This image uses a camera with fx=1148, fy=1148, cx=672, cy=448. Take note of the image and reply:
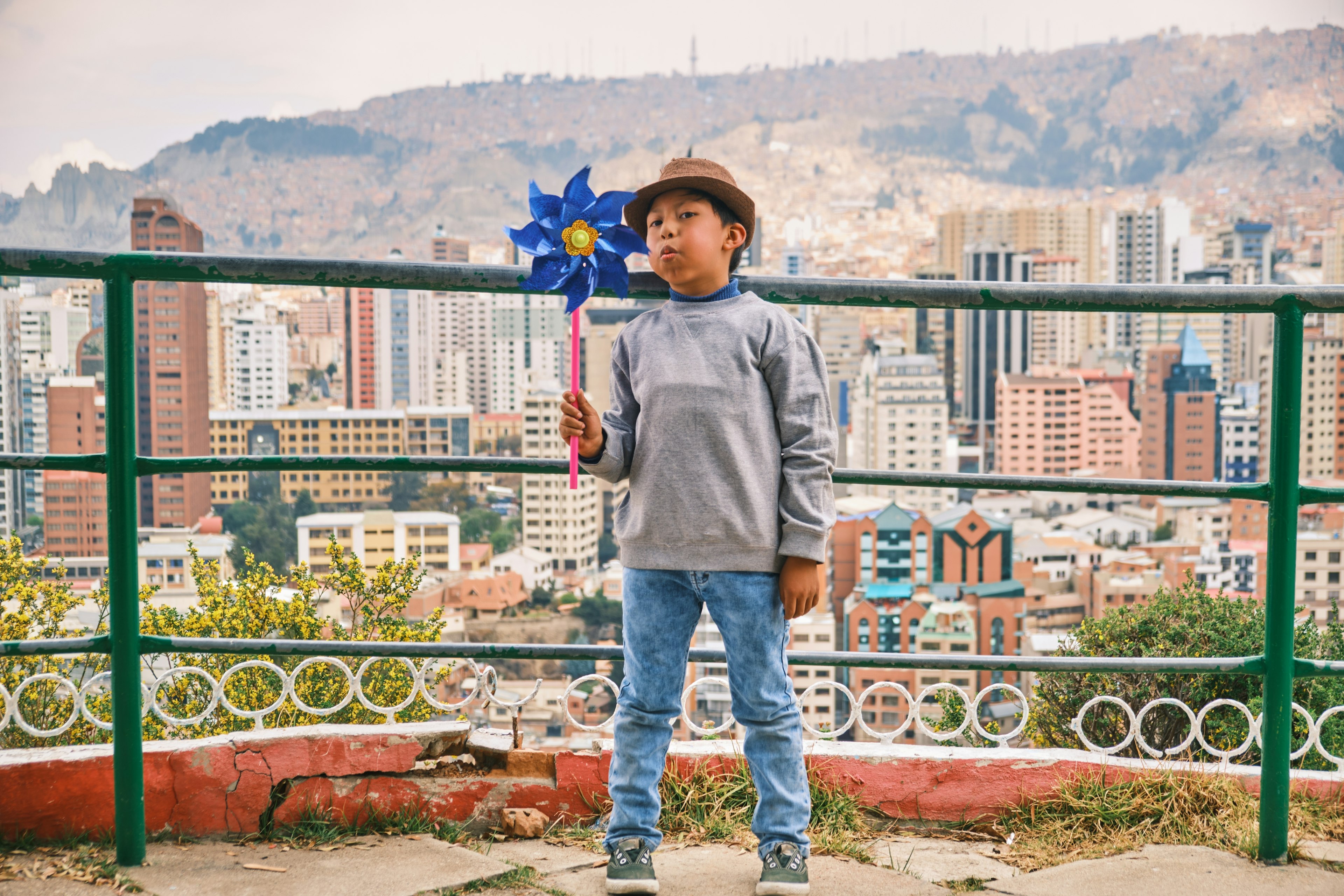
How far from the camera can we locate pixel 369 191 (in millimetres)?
88125

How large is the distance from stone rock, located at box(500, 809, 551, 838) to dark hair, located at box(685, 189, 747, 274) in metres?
0.64

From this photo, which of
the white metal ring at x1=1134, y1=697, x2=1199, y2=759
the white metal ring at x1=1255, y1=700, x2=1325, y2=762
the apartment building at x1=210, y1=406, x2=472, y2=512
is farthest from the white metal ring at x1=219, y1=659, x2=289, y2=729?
the apartment building at x1=210, y1=406, x2=472, y2=512

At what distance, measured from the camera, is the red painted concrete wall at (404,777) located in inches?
49.0

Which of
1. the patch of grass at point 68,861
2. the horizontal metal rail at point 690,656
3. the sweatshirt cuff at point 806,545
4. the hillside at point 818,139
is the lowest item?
the patch of grass at point 68,861

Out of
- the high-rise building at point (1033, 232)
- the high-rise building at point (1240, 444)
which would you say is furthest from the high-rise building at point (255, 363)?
the high-rise building at point (1033, 232)

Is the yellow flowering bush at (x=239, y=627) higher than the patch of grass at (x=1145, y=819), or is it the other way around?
the patch of grass at (x=1145, y=819)

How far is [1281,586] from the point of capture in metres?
1.17

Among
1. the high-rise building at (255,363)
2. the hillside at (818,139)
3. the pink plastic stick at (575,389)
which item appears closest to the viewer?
the pink plastic stick at (575,389)

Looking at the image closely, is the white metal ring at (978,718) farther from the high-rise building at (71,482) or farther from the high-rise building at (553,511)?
the high-rise building at (553,511)

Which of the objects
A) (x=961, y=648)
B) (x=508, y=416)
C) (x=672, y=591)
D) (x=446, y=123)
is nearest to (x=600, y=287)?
(x=672, y=591)

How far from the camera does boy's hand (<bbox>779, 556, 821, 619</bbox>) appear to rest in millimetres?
1078

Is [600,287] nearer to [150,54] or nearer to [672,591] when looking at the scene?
[672,591]

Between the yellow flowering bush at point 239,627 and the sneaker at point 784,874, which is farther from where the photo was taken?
the yellow flowering bush at point 239,627

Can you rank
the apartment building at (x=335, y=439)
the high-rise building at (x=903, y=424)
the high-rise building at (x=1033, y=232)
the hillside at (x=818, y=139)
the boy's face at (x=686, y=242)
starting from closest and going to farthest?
the boy's face at (x=686, y=242), the apartment building at (x=335, y=439), the high-rise building at (x=903, y=424), the hillside at (x=818, y=139), the high-rise building at (x=1033, y=232)
